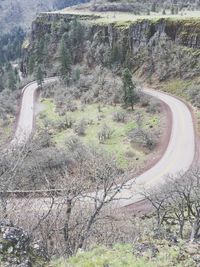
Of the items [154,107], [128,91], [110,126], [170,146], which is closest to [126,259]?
[170,146]

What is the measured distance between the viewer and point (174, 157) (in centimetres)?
4053

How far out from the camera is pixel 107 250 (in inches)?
445

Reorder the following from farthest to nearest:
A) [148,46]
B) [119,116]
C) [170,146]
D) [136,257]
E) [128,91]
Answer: [148,46] → [128,91] → [119,116] → [170,146] → [136,257]

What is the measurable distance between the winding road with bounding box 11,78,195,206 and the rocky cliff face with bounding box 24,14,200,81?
7351 mm

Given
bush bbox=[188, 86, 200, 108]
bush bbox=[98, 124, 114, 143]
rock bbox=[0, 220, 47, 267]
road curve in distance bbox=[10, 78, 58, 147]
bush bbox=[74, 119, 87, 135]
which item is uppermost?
rock bbox=[0, 220, 47, 267]

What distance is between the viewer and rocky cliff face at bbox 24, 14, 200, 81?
227ft

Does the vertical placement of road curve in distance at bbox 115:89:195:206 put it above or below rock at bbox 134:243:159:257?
below

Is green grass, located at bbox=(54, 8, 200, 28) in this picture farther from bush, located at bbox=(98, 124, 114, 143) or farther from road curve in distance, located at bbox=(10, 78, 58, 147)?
bush, located at bbox=(98, 124, 114, 143)

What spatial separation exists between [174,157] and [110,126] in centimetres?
1529

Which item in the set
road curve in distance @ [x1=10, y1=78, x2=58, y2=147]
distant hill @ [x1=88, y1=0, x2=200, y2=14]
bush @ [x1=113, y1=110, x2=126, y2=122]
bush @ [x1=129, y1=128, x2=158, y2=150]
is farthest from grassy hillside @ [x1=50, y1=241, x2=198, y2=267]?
distant hill @ [x1=88, y1=0, x2=200, y2=14]

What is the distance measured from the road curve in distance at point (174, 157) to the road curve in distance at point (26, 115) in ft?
54.5

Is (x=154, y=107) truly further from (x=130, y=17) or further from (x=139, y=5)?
(x=139, y=5)

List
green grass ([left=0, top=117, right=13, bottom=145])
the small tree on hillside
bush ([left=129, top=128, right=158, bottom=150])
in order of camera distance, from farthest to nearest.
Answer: the small tree on hillside, green grass ([left=0, top=117, right=13, bottom=145]), bush ([left=129, top=128, right=158, bottom=150])

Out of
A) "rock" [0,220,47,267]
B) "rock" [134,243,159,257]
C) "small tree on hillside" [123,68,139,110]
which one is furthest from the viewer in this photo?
"small tree on hillside" [123,68,139,110]
